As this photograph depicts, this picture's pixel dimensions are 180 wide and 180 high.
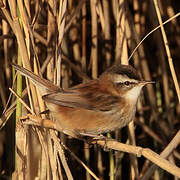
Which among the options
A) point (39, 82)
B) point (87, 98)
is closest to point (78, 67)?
point (87, 98)

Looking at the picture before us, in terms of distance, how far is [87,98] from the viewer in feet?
10.2

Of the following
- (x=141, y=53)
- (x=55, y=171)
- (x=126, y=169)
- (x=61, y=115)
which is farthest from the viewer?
(x=126, y=169)

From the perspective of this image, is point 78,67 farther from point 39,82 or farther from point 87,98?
point 39,82

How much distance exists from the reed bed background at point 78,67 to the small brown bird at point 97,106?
153mm

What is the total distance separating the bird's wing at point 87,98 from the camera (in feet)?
9.74

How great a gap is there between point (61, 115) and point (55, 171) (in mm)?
618

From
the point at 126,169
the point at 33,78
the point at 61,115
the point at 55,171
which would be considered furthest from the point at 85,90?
the point at 126,169

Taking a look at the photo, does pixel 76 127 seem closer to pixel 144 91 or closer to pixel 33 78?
pixel 33 78

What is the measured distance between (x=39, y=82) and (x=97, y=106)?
Result: 0.61 metres

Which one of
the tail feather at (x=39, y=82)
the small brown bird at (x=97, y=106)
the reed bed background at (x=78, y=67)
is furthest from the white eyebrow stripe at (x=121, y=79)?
the tail feather at (x=39, y=82)

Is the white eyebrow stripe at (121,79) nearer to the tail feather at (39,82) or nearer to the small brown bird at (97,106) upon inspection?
the small brown bird at (97,106)

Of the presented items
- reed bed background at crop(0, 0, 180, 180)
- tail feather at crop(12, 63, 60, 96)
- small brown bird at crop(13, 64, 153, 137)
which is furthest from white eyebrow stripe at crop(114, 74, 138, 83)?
tail feather at crop(12, 63, 60, 96)

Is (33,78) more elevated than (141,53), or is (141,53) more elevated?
(141,53)

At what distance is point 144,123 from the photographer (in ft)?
14.4
